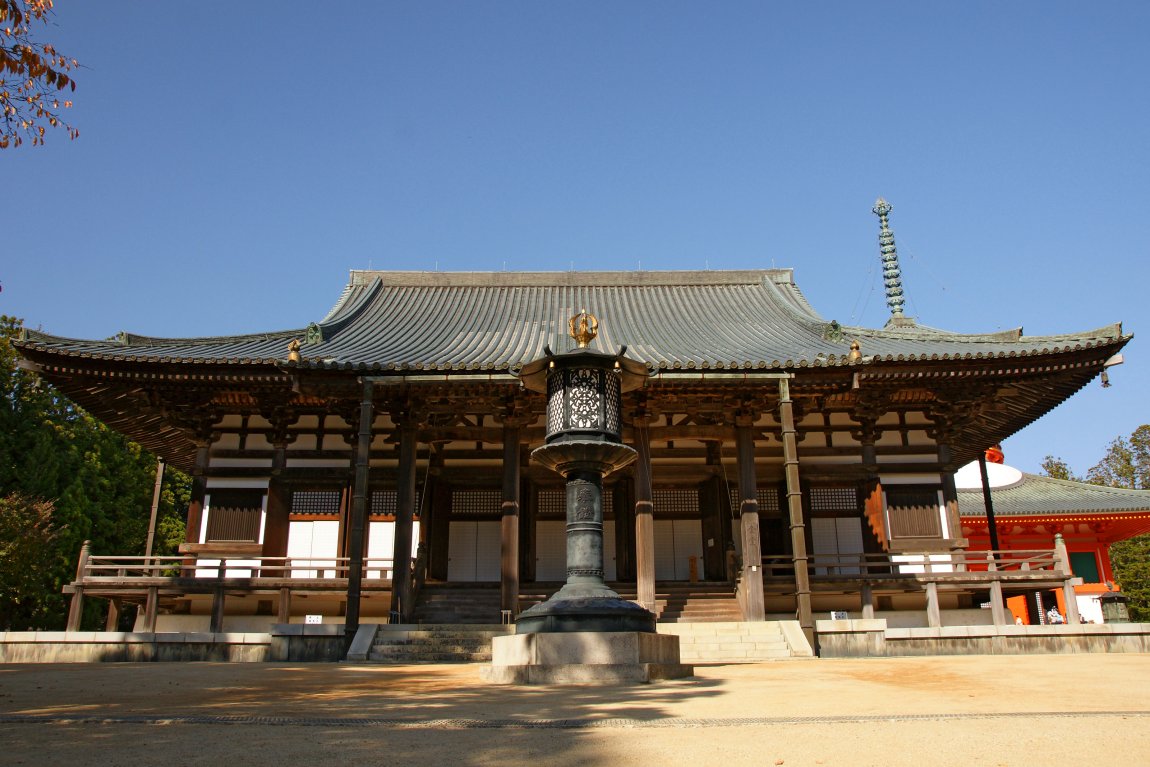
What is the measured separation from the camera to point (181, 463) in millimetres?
22516

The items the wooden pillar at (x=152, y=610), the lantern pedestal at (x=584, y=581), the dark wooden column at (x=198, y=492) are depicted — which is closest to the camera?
the lantern pedestal at (x=584, y=581)

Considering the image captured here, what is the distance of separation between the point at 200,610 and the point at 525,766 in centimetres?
1598

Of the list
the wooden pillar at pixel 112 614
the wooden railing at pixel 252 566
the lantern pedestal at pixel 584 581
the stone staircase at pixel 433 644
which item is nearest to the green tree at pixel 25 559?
the wooden pillar at pixel 112 614

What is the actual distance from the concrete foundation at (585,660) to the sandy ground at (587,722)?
42cm

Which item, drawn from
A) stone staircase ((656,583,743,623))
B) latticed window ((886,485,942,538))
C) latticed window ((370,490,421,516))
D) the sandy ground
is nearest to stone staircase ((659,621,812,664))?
stone staircase ((656,583,743,623))

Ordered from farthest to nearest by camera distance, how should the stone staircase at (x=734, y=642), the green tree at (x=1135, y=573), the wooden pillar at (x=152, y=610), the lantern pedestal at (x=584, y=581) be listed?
the green tree at (x=1135, y=573) → the wooden pillar at (x=152, y=610) → the stone staircase at (x=734, y=642) → the lantern pedestal at (x=584, y=581)

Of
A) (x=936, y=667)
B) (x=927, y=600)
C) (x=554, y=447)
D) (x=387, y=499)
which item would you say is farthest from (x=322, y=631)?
(x=927, y=600)

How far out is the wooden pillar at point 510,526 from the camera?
15133 mm

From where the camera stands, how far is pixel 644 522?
1546 centimetres

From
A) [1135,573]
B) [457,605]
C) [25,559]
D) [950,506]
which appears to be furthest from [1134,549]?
[25,559]

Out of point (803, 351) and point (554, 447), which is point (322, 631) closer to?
point (554, 447)

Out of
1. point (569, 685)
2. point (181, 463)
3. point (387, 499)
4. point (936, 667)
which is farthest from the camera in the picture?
point (181, 463)

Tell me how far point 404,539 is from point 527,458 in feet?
13.6

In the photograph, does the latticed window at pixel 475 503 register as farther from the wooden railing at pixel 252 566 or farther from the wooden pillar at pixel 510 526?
the wooden pillar at pixel 510 526
